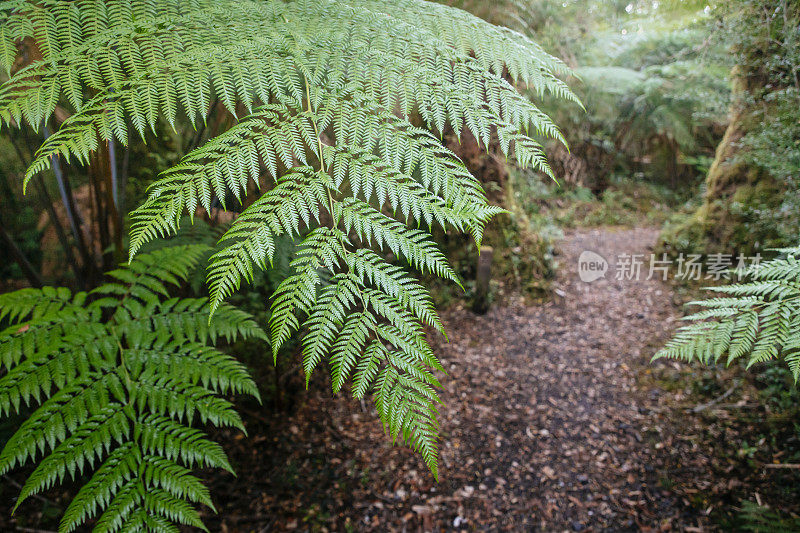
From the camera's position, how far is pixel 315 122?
1.02 m

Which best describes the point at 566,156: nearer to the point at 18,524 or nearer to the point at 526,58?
the point at 526,58

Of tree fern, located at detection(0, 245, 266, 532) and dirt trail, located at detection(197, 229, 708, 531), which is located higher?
tree fern, located at detection(0, 245, 266, 532)

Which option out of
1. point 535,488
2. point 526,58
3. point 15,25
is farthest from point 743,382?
point 15,25

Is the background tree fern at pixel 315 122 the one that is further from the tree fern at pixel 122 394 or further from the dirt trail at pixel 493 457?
the dirt trail at pixel 493 457

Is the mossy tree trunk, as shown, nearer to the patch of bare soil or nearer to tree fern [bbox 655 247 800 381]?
the patch of bare soil

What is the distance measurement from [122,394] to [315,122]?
122cm

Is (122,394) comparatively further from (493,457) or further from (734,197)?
(734,197)

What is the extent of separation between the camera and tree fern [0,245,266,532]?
119 cm

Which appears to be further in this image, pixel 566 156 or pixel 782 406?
pixel 566 156

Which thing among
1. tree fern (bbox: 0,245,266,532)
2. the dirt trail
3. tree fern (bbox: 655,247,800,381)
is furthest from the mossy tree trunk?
tree fern (bbox: 0,245,266,532)

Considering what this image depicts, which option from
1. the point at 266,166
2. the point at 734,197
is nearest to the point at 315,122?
the point at 266,166

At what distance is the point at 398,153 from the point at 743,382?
327cm

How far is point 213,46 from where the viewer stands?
110 centimetres

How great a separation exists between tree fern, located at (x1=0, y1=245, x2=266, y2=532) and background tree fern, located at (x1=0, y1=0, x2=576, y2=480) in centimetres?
67
